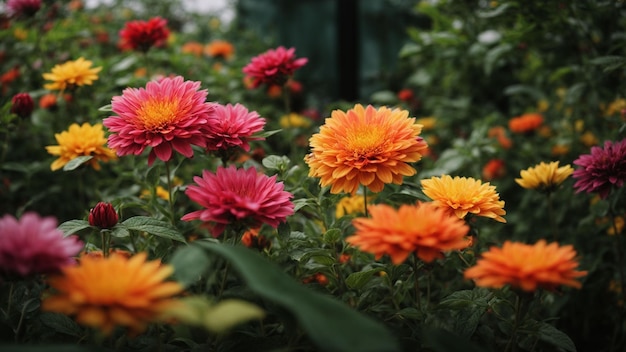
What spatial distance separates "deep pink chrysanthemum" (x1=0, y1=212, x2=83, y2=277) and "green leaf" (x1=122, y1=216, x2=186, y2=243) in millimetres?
238

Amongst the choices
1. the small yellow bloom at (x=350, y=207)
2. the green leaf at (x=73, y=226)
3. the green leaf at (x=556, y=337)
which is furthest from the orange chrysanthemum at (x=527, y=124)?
the green leaf at (x=73, y=226)

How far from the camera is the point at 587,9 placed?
1389mm

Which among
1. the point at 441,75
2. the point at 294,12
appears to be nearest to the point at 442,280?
the point at 441,75

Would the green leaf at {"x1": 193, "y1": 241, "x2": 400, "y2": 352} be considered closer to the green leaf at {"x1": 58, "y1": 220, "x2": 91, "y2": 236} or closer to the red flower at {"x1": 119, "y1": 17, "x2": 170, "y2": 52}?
the green leaf at {"x1": 58, "y1": 220, "x2": 91, "y2": 236}

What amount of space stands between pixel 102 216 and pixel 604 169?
909 millimetres

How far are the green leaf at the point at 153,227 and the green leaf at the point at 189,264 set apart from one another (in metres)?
0.20

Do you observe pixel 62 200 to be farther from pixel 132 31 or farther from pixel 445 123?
pixel 445 123

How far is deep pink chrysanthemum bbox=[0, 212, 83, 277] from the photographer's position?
0.55 m

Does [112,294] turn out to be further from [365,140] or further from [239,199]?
[365,140]

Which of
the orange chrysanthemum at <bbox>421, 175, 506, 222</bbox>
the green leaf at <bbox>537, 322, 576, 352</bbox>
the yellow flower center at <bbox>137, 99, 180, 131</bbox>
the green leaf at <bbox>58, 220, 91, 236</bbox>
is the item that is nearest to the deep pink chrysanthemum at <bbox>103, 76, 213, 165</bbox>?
the yellow flower center at <bbox>137, 99, 180, 131</bbox>

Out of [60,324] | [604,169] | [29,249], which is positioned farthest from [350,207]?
[29,249]

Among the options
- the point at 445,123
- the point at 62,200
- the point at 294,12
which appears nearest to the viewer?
the point at 62,200

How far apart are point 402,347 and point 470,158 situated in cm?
83

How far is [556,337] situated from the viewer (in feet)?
2.71
